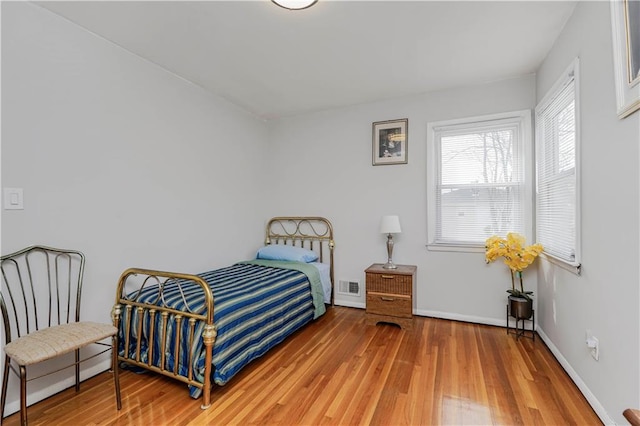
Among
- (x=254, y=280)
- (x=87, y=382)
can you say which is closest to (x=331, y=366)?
(x=254, y=280)

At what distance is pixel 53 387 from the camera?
6.30ft

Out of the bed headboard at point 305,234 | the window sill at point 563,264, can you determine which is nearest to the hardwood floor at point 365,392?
the window sill at point 563,264

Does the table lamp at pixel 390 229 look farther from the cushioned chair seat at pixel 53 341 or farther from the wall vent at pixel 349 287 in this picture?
the cushioned chair seat at pixel 53 341

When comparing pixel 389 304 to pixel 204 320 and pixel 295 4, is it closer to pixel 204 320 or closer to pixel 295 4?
pixel 204 320

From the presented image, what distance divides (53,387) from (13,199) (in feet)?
4.00

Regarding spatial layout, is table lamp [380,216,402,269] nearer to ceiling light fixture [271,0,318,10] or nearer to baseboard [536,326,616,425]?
baseboard [536,326,616,425]

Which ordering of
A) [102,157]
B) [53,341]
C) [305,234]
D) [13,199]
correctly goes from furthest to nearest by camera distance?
[305,234] → [102,157] → [13,199] → [53,341]

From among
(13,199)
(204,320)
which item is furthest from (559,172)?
(13,199)

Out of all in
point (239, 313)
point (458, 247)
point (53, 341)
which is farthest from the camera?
point (458, 247)

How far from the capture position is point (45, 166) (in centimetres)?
193

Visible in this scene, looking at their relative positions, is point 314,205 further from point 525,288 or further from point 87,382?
point 87,382

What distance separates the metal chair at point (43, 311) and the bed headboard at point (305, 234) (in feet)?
7.63

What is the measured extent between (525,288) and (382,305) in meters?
1.40

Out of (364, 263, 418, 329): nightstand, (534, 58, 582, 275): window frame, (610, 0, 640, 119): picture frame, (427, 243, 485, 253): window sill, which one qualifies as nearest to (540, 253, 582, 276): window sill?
(534, 58, 582, 275): window frame
